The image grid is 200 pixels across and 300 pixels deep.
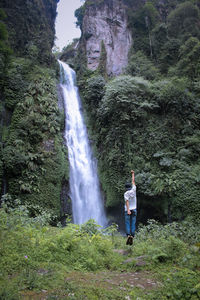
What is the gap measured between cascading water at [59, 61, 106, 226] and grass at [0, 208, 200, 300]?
27.6ft

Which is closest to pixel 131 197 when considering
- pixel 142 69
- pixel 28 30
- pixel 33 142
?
pixel 33 142

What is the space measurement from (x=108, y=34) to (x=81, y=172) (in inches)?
782

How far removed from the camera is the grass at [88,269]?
2.56 metres

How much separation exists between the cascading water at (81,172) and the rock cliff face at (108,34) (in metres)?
8.80

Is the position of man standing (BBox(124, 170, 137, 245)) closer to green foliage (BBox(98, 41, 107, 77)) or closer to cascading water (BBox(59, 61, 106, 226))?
cascading water (BBox(59, 61, 106, 226))

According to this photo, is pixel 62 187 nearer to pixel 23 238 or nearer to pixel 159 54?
pixel 23 238

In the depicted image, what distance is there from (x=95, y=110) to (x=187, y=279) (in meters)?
15.7

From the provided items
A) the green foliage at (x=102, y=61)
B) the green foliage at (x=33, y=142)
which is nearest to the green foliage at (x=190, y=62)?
the green foliage at (x=102, y=61)

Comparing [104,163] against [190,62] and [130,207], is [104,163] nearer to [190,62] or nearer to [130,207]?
→ [130,207]

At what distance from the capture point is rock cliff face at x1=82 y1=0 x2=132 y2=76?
2405 cm

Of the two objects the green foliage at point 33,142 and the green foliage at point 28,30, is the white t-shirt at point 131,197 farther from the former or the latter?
the green foliage at point 28,30

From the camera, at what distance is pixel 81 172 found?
14.5 metres

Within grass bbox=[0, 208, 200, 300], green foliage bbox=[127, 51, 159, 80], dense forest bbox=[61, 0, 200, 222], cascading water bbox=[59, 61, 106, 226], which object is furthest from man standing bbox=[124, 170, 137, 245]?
green foliage bbox=[127, 51, 159, 80]

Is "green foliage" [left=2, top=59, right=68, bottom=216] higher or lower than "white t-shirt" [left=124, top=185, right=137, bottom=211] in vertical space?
higher
